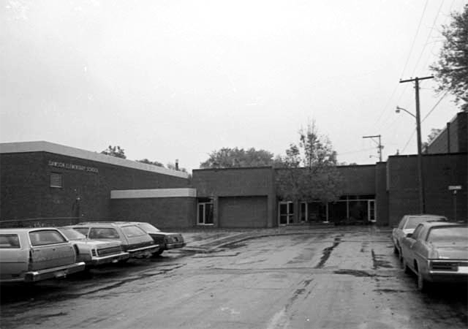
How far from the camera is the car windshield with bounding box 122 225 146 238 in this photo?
15.9 m

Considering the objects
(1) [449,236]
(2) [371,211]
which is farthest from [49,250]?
(2) [371,211]

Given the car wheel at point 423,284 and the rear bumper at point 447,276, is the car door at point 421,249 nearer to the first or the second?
the car wheel at point 423,284

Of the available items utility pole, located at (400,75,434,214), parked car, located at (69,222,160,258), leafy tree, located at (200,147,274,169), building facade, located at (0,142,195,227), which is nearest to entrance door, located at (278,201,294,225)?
building facade, located at (0,142,195,227)

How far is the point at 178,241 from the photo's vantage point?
62.4 ft

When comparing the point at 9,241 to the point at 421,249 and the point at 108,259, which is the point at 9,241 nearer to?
the point at 108,259

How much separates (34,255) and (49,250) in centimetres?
49

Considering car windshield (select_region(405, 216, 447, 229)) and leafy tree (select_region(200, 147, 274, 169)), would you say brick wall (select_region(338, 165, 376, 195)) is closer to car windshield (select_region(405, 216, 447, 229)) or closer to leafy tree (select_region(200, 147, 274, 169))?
car windshield (select_region(405, 216, 447, 229))

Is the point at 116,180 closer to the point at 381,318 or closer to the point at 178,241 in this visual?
the point at 178,241

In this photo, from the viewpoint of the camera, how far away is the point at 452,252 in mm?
9086

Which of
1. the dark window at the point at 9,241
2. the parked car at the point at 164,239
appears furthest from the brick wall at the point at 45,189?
the dark window at the point at 9,241

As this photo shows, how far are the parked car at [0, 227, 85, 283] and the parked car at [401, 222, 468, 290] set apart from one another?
7.86 meters

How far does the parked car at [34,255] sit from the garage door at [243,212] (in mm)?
28721

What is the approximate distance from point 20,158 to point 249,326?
30761 millimetres

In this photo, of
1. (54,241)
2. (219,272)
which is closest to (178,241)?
(219,272)
